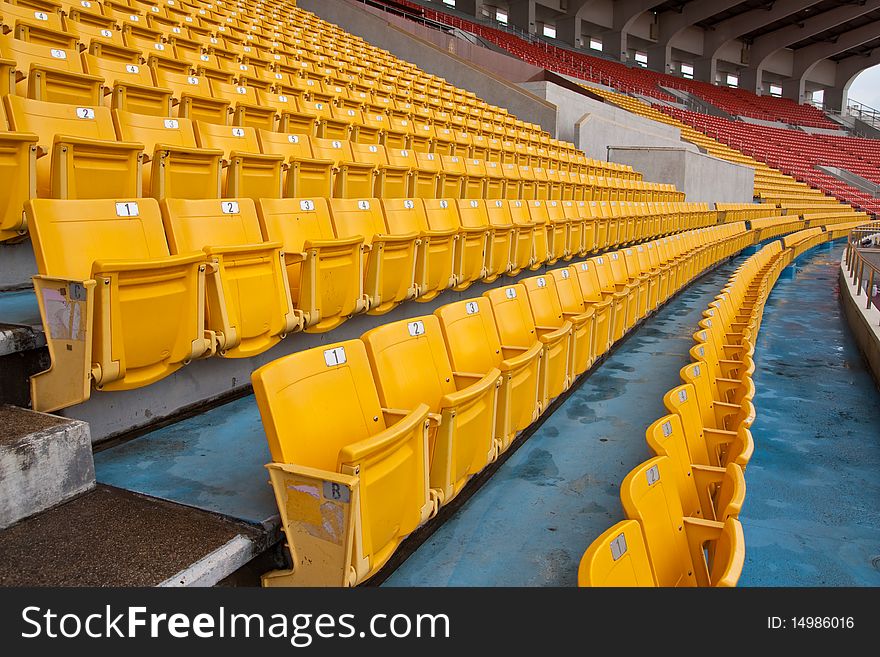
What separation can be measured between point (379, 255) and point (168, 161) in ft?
2.02

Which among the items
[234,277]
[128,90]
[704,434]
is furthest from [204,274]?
[128,90]

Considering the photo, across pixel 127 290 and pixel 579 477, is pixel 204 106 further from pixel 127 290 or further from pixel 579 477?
pixel 579 477

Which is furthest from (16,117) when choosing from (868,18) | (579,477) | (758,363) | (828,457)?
(868,18)

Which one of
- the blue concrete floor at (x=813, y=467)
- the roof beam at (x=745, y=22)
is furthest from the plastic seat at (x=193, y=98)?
the roof beam at (x=745, y=22)

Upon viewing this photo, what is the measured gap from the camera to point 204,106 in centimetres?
264

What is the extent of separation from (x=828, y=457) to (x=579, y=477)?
872mm

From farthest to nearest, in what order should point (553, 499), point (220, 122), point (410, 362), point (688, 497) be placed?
point (220, 122), point (553, 499), point (410, 362), point (688, 497)

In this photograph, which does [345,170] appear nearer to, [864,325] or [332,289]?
[332,289]

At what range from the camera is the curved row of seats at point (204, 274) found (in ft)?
3.75

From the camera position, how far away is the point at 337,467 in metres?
0.97

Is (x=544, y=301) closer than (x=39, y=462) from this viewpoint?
No

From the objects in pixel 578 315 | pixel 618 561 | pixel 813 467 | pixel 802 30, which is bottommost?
pixel 813 467

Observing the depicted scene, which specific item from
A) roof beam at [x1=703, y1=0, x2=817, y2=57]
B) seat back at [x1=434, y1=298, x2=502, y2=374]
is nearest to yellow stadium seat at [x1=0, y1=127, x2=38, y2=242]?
seat back at [x1=434, y1=298, x2=502, y2=374]

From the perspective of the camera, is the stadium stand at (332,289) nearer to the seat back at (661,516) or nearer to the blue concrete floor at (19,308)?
the seat back at (661,516)
